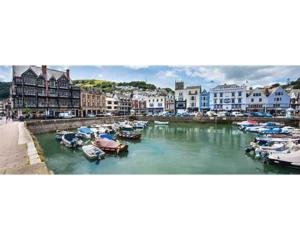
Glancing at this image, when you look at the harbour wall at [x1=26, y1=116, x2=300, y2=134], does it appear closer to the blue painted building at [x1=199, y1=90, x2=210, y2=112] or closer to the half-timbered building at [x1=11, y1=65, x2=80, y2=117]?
the half-timbered building at [x1=11, y1=65, x2=80, y2=117]

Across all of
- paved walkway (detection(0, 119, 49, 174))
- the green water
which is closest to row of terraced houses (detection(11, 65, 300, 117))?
paved walkway (detection(0, 119, 49, 174))

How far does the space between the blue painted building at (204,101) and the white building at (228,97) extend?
0.79 m

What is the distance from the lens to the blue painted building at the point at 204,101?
84.9 ft

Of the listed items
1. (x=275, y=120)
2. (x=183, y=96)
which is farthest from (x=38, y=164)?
(x=183, y=96)

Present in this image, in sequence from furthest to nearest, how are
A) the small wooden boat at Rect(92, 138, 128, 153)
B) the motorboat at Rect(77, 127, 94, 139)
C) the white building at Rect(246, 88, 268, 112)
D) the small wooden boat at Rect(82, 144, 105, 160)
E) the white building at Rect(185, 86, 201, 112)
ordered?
the white building at Rect(185, 86, 201, 112) → the white building at Rect(246, 88, 268, 112) → the motorboat at Rect(77, 127, 94, 139) → the small wooden boat at Rect(92, 138, 128, 153) → the small wooden boat at Rect(82, 144, 105, 160)

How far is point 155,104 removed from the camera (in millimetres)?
29453

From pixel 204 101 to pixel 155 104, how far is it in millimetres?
7162

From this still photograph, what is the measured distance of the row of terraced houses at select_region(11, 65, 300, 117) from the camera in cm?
1744

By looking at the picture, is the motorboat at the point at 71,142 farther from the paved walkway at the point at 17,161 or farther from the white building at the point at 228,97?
the white building at the point at 228,97

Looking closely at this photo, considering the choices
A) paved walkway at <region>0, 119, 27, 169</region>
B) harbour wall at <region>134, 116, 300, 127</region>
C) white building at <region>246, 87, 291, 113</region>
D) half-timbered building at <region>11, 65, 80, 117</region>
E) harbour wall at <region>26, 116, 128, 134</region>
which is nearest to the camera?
paved walkway at <region>0, 119, 27, 169</region>

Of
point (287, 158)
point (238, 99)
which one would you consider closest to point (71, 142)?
point (287, 158)

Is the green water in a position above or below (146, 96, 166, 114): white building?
below

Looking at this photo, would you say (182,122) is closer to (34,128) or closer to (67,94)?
(67,94)
